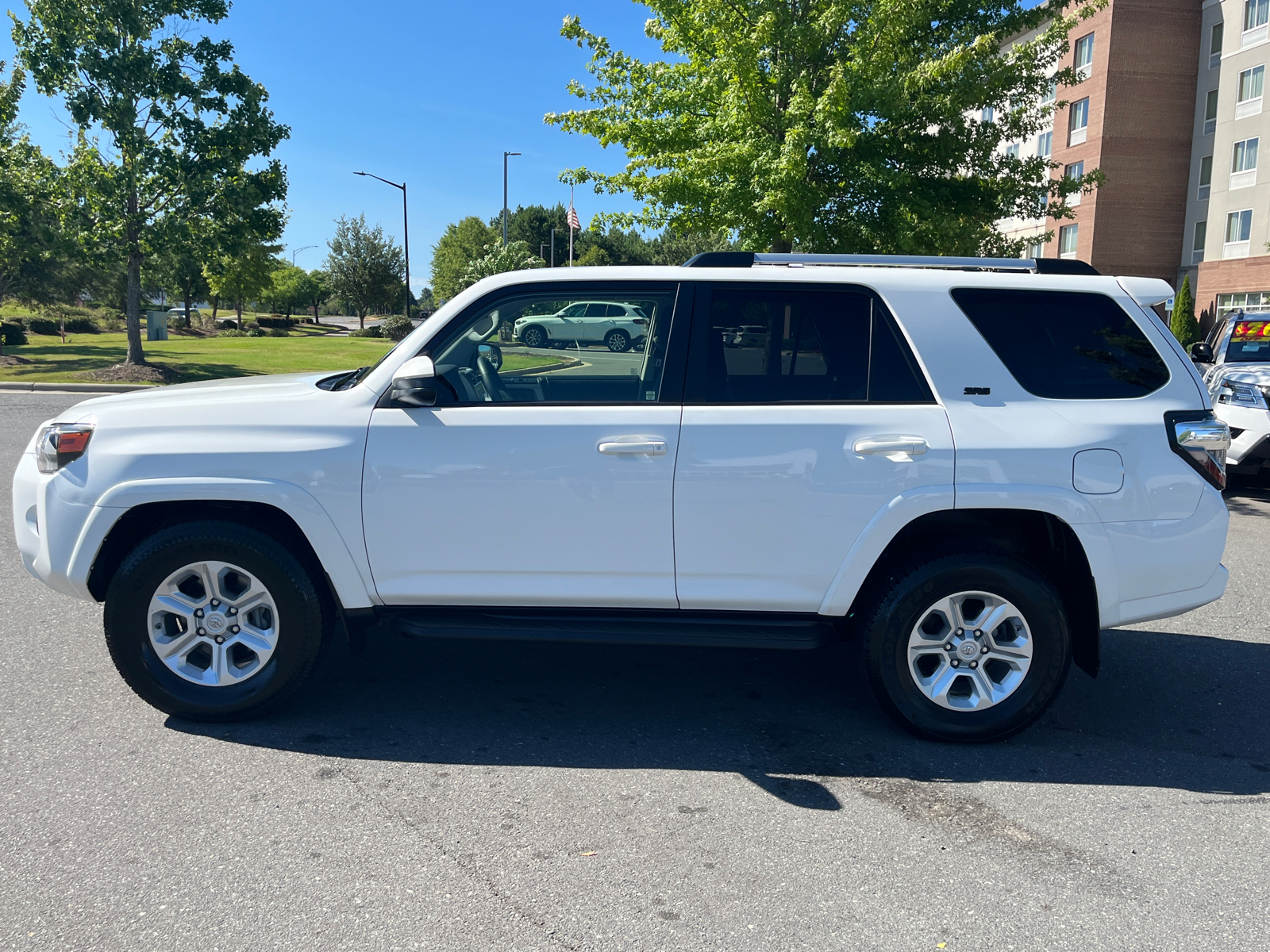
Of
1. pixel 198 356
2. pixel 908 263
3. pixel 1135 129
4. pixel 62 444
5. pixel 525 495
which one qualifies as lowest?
pixel 198 356

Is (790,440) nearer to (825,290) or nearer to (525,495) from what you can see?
(825,290)

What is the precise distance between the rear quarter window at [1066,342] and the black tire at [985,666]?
2.53 feet

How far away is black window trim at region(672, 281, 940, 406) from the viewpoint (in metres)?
3.96

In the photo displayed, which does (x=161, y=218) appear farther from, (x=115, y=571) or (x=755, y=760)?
(x=755, y=760)

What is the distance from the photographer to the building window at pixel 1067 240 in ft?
153

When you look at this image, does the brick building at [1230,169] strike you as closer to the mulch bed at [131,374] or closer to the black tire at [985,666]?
the mulch bed at [131,374]

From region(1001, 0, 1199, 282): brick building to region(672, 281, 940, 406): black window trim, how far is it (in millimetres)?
43492

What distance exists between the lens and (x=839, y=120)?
1450 centimetres

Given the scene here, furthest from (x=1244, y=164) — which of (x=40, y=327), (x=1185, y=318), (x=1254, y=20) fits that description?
(x=40, y=327)

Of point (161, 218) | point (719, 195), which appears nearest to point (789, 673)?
point (719, 195)

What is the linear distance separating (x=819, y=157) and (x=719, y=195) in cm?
170

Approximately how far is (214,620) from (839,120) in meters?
12.9

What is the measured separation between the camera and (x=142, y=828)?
3.23 m

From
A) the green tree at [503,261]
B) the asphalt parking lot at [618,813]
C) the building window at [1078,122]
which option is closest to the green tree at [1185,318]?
the building window at [1078,122]
